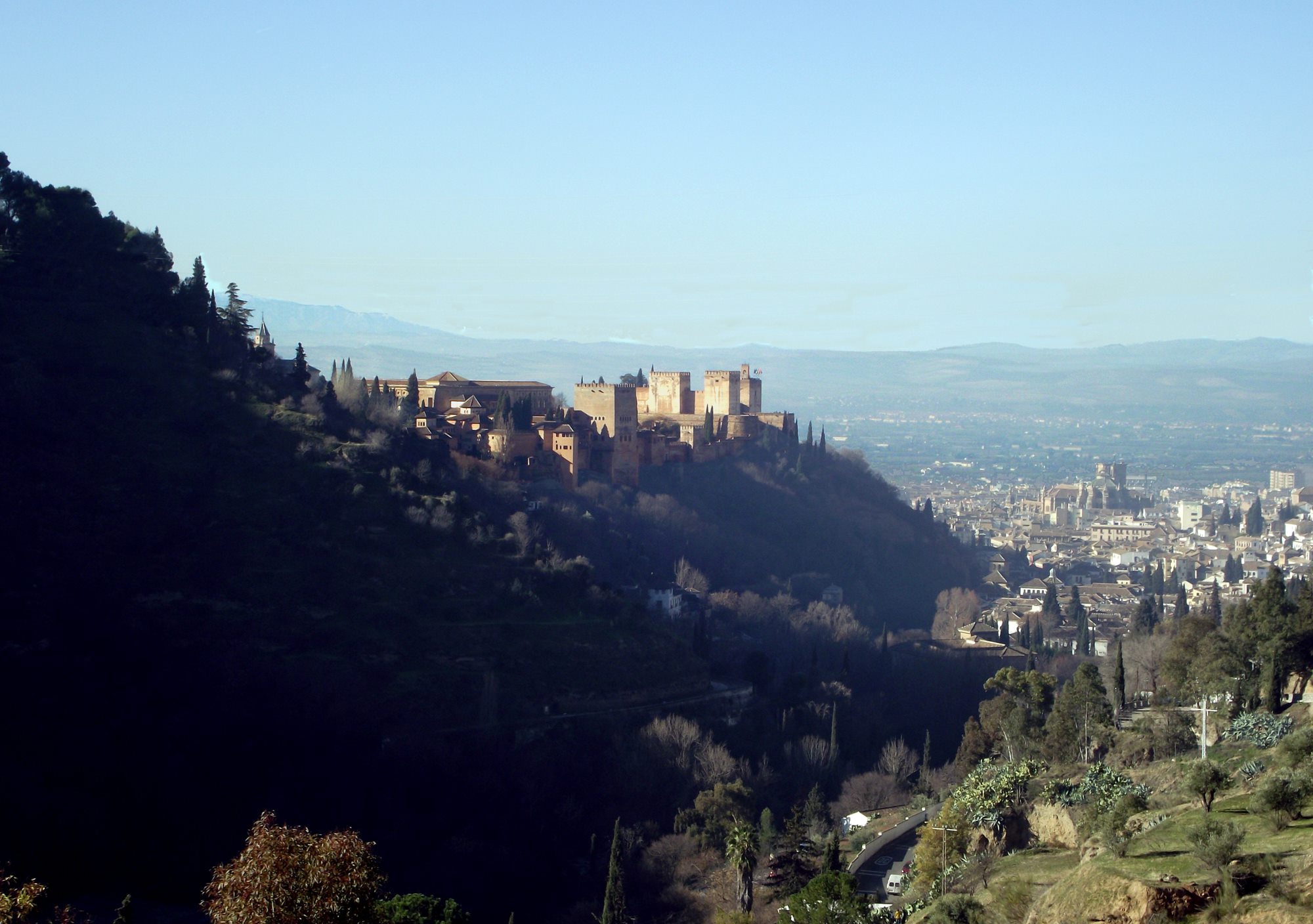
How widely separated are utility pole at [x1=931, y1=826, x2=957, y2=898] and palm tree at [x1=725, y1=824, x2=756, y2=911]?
11.5 feet

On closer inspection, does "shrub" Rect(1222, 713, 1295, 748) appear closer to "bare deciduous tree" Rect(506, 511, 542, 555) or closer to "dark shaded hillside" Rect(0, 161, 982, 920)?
"dark shaded hillside" Rect(0, 161, 982, 920)

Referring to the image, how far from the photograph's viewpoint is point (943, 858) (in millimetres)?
19938

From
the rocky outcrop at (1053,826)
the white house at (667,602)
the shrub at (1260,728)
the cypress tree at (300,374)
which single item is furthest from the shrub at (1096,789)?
the cypress tree at (300,374)

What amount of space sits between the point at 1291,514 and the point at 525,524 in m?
77.6

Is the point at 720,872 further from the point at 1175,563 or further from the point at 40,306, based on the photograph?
the point at 1175,563

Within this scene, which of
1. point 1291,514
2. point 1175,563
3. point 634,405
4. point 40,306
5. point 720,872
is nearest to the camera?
point 720,872

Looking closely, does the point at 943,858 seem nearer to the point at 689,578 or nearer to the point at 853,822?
the point at 853,822

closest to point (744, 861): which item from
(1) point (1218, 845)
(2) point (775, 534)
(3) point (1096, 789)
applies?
(3) point (1096, 789)

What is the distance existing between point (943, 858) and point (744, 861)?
451 centimetres

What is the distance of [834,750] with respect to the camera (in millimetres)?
34062

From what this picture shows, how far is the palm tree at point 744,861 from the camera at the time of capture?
77.3 ft

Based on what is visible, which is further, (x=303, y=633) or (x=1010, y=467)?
(x=1010, y=467)

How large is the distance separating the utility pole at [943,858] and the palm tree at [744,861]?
3.50 metres

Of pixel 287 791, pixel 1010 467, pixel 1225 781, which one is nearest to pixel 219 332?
pixel 287 791
